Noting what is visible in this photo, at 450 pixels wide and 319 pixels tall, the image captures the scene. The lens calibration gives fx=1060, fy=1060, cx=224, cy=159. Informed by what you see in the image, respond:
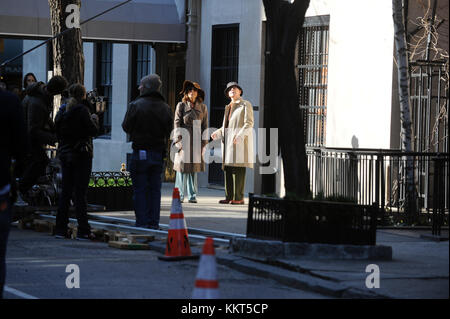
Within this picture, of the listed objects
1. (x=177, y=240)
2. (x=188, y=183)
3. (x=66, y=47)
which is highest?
(x=66, y=47)

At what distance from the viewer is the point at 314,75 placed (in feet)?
64.6

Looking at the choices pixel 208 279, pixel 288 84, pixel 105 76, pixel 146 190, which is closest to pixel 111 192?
pixel 146 190

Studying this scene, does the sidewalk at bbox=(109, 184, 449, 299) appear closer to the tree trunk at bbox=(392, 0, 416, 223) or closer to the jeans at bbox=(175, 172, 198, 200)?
the tree trunk at bbox=(392, 0, 416, 223)

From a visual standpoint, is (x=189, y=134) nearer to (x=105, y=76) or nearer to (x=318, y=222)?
(x=318, y=222)

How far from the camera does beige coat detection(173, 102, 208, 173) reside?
719 inches

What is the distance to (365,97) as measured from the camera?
17969 mm

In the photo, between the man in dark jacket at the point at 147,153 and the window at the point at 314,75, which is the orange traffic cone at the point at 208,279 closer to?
the man in dark jacket at the point at 147,153

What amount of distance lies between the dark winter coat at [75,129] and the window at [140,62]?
1166 centimetres

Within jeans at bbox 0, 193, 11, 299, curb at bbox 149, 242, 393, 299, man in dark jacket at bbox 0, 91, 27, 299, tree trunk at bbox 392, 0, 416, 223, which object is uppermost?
tree trunk at bbox 392, 0, 416, 223

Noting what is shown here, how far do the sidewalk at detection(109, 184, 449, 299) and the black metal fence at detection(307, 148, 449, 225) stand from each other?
97 cm

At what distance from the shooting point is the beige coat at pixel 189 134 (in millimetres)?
18250

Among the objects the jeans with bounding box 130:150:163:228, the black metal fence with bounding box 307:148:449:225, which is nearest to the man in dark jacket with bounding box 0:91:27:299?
the jeans with bounding box 130:150:163:228

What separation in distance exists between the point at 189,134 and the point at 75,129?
5370 mm

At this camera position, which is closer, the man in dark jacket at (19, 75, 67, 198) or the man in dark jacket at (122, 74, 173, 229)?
the man in dark jacket at (122, 74, 173, 229)
